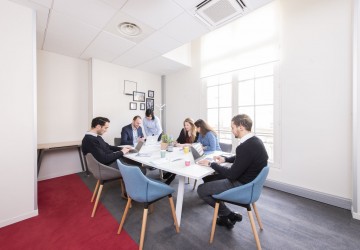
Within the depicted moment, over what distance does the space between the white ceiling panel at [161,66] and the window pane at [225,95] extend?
1.38 m

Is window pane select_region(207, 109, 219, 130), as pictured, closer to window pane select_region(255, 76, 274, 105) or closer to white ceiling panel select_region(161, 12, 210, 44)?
window pane select_region(255, 76, 274, 105)

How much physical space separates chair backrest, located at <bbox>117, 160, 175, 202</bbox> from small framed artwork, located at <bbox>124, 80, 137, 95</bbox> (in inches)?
131

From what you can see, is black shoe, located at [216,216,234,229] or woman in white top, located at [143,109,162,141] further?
woman in white top, located at [143,109,162,141]

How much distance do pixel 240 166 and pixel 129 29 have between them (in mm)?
2812

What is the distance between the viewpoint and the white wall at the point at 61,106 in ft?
11.4

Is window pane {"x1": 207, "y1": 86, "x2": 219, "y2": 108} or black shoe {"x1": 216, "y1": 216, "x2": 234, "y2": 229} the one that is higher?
window pane {"x1": 207, "y1": 86, "x2": 219, "y2": 108}

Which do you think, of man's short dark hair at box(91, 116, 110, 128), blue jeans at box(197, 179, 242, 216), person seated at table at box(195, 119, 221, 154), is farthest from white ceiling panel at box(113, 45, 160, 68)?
blue jeans at box(197, 179, 242, 216)

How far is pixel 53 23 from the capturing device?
8.16 ft

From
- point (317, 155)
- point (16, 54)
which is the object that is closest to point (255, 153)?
point (317, 155)

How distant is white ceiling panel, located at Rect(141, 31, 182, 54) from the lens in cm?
292

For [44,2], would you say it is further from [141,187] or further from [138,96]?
[138,96]

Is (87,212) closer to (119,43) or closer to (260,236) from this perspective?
(260,236)

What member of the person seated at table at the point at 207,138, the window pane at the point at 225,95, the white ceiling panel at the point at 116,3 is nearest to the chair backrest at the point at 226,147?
the person seated at table at the point at 207,138

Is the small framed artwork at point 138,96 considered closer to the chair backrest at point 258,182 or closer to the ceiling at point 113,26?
the ceiling at point 113,26
